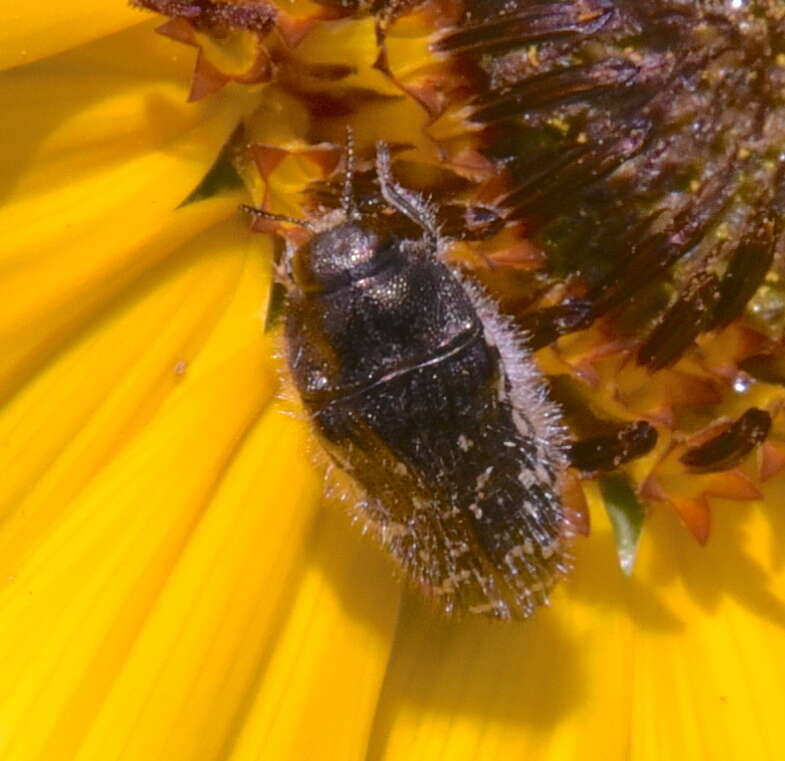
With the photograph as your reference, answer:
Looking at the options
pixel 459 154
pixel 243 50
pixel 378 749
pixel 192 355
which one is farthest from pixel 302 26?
Result: pixel 378 749

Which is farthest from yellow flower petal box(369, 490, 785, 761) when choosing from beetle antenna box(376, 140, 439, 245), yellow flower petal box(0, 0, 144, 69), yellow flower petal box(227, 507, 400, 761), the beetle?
yellow flower petal box(0, 0, 144, 69)

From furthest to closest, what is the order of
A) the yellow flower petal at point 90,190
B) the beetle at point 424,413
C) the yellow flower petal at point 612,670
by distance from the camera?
the yellow flower petal at point 612,670 → the yellow flower petal at point 90,190 → the beetle at point 424,413

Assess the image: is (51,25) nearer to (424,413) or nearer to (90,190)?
(90,190)

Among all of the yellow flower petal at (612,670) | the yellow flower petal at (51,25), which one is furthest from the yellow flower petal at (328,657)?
the yellow flower petal at (51,25)

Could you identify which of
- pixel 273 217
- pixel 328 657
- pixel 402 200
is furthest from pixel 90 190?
pixel 328 657

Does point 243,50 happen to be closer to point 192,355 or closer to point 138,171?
point 138,171

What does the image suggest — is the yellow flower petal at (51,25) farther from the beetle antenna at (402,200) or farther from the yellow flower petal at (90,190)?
the beetle antenna at (402,200)
